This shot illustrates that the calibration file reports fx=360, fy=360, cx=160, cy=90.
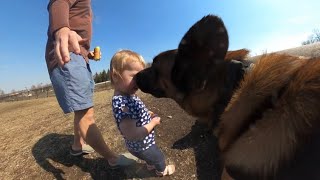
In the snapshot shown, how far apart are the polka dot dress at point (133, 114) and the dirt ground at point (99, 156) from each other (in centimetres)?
59

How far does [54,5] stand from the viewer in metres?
3.83

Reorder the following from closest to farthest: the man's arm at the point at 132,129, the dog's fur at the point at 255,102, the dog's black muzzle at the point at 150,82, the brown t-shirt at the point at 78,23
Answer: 1. the dog's fur at the point at 255,102
2. the dog's black muzzle at the point at 150,82
3. the man's arm at the point at 132,129
4. the brown t-shirt at the point at 78,23

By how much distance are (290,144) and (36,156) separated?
14.1 feet

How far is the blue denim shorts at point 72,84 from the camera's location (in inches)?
169

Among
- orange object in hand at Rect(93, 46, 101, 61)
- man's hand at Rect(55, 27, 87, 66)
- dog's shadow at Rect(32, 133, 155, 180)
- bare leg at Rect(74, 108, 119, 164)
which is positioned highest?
man's hand at Rect(55, 27, 87, 66)

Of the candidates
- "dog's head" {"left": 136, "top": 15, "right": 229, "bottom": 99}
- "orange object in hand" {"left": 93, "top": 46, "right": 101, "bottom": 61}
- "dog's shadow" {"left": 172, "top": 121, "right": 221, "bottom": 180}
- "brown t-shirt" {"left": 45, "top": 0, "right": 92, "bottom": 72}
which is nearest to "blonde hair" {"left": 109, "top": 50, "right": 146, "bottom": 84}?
"orange object in hand" {"left": 93, "top": 46, "right": 101, "bottom": 61}

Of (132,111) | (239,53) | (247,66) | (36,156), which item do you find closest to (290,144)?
(247,66)

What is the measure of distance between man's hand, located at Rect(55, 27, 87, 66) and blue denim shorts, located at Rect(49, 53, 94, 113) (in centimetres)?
106

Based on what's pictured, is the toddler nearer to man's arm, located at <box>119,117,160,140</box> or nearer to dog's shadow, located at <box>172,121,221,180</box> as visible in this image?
man's arm, located at <box>119,117,160,140</box>

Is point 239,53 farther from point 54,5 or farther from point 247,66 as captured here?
point 54,5

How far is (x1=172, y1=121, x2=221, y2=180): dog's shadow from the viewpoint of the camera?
4.83 m

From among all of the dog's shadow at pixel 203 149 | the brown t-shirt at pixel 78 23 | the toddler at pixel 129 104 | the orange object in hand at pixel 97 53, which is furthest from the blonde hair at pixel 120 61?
the dog's shadow at pixel 203 149

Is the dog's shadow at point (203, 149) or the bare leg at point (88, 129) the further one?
the dog's shadow at point (203, 149)

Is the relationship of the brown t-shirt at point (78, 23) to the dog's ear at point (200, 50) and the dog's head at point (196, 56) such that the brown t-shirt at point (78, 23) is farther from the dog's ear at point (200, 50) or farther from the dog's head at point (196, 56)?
the dog's ear at point (200, 50)
